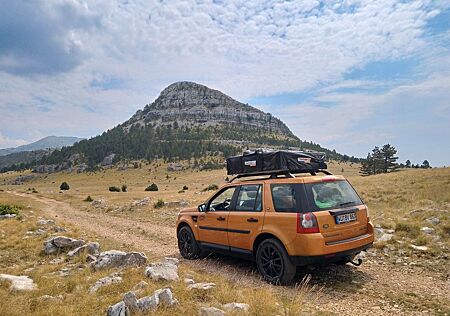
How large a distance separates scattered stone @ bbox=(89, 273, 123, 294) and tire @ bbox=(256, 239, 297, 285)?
2.75m

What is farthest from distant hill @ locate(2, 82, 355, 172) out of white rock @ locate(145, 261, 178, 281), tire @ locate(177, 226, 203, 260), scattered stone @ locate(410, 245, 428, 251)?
white rock @ locate(145, 261, 178, 281)

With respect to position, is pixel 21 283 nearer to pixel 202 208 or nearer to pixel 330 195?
pixel 202 208

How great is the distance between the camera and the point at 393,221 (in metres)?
10.9

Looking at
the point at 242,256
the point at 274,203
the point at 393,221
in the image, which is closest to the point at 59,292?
the point at 242,256

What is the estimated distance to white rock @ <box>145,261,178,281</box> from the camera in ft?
20.2

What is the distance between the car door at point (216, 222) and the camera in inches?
311

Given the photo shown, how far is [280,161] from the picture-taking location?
23.8ft

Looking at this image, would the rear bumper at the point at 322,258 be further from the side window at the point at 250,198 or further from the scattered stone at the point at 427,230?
the scattered stone at the point at 427,230

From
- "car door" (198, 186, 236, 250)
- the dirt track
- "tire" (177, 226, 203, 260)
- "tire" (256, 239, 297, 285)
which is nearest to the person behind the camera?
the dirt track

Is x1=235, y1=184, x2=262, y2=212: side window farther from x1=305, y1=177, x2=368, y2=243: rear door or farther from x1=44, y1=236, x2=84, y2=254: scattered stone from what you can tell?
x1=44, y1=236, x2=84, y2=254: scattered stone

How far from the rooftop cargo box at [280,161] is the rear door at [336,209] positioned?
774 mm

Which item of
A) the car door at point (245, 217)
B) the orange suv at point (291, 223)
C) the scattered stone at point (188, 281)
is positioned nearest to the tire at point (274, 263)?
the orange suv at point (291, 223)

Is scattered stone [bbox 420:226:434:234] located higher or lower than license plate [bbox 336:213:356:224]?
lower

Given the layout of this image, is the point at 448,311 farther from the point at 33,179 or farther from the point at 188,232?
the point at 33,179
